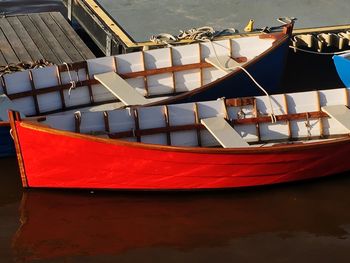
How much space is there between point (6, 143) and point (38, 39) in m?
4.48

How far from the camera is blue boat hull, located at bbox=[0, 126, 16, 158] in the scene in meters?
10.8

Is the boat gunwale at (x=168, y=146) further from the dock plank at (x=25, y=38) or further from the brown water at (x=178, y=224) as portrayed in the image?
the dock plank at (x=25, y=38)

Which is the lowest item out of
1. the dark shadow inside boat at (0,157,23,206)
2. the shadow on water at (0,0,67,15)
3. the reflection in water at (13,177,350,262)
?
the reflection in water at (13,177,350,262)

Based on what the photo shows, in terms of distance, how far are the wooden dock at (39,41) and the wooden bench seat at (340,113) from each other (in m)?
5.79

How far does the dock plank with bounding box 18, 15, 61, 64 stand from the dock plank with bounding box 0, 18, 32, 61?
0.36 m

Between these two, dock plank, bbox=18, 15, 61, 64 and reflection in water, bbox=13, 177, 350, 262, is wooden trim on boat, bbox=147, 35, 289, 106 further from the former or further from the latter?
dock plank, bbox=18, 15, 61, 64

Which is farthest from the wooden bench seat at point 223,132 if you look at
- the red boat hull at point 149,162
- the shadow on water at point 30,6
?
the shadow on water at point 30,6

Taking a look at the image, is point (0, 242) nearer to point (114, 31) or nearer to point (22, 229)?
point (22, 229)

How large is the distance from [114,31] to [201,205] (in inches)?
223

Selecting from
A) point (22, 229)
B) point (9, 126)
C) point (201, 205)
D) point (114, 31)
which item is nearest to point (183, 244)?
point (201, 205)

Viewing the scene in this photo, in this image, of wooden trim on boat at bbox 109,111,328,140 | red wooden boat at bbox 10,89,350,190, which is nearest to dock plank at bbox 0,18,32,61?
red wooden boat at bbox 10,89,350,190

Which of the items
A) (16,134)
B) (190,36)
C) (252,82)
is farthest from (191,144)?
(190,36)

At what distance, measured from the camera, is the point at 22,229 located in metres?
9.85

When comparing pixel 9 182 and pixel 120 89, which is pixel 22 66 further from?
pixel 9 182
